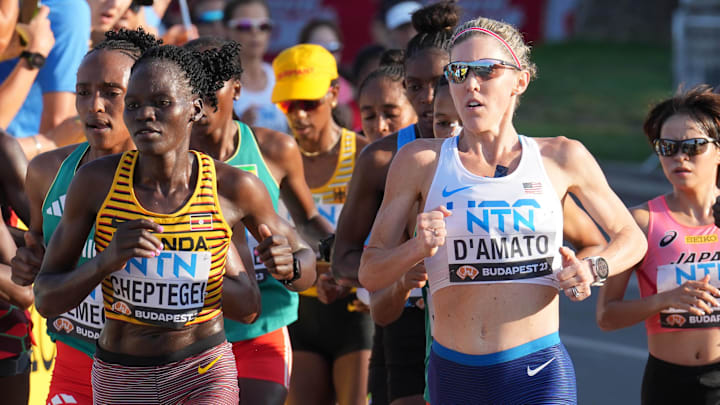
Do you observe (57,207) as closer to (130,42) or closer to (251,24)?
(130,42)

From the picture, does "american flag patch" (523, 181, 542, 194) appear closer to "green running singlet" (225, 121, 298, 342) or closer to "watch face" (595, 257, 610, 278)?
"watch face" (595, 257, 610, 278)

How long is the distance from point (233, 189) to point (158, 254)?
0.47 m

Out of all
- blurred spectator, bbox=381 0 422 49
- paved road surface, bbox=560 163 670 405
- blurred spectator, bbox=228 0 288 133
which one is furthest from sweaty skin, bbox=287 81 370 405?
Result: blurred spectator, bbox=381 0 422 49

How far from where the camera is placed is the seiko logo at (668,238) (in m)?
5.54

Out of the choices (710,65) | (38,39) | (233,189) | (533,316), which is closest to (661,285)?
(533,316)

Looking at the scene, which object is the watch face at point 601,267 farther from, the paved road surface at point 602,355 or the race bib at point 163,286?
the paved road surface at point 602,355

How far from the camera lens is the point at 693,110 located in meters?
5.70

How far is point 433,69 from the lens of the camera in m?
5.71

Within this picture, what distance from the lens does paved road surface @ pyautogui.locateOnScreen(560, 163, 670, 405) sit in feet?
27.8

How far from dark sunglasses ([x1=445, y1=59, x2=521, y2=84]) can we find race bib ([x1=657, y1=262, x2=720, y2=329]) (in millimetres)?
1619

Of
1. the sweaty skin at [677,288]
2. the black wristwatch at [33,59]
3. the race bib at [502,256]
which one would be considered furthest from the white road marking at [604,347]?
the race bib at [502,256]

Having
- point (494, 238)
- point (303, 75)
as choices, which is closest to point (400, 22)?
point (303, 75)

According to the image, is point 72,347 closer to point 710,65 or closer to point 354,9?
point 710,65

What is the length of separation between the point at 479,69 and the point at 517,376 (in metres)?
1.20
